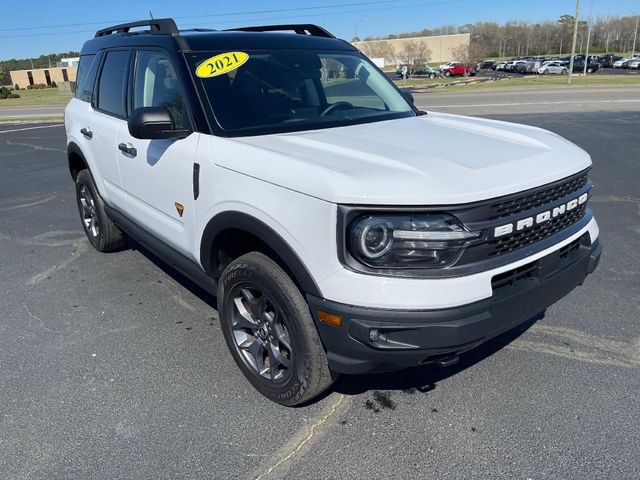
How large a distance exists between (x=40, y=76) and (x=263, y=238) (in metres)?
114

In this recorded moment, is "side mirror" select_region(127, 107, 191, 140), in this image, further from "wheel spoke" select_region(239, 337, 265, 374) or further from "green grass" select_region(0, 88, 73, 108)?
"green grass" select_region(0, 88, 73, 108)

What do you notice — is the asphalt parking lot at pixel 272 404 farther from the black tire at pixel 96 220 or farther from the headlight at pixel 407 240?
the headlight at pixel 407 240

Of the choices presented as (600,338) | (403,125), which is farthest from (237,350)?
(600,338)

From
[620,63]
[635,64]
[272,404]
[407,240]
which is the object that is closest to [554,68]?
[635,64]

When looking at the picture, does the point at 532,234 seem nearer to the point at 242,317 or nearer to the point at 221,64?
the point at 242,317

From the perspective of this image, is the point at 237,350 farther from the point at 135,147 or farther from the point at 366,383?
the point at 135,147

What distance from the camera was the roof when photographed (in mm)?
3414

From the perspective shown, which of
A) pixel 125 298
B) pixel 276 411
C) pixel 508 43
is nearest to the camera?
pixel 276 411

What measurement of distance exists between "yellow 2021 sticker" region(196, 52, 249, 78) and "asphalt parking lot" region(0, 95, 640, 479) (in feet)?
5.76

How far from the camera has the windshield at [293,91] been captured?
10.4 ft

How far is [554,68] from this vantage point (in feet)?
189

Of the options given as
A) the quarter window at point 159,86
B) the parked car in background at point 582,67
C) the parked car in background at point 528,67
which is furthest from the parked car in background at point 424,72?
the quarter window at point 159,86

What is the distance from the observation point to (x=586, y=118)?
14.8m

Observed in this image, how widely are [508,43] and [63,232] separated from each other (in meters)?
123
